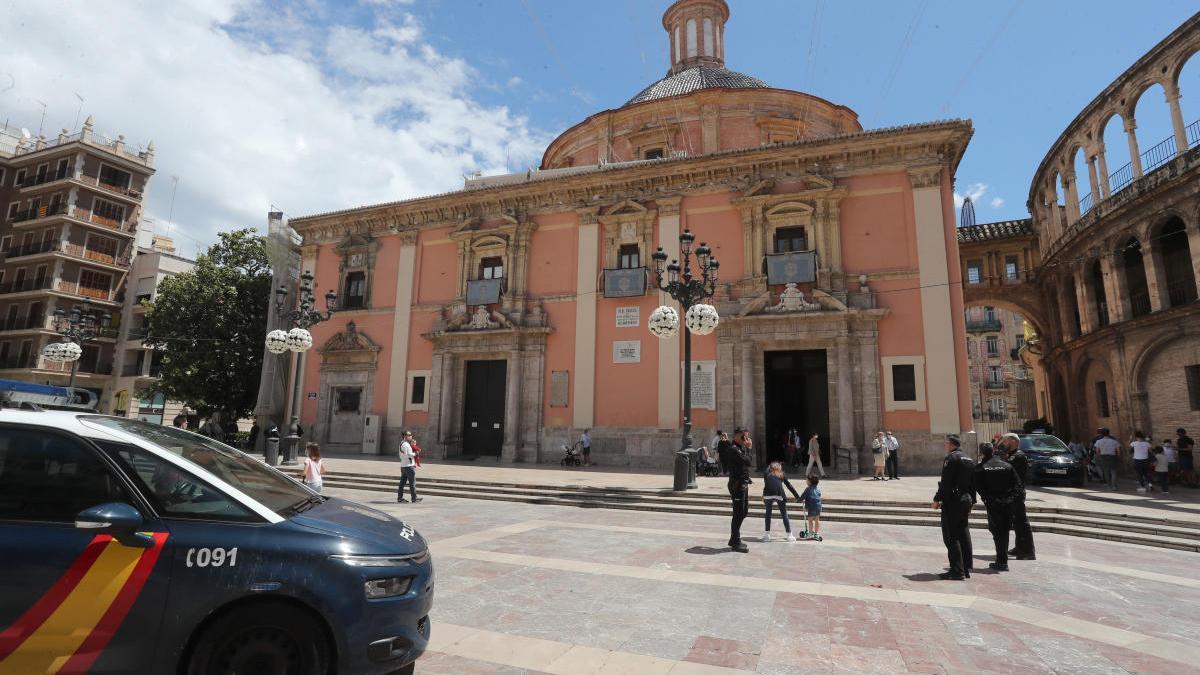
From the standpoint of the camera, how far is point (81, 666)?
2617mm

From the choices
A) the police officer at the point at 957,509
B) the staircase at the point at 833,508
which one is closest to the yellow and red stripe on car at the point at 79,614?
the police officer at the point at 957,509

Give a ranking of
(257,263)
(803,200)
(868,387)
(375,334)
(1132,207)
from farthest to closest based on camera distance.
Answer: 1. (257,263)
2. (375,334)
3. (1132,207)
4. (803,200)
5. (868,387)

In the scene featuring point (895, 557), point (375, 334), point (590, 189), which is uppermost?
point (590, 189)

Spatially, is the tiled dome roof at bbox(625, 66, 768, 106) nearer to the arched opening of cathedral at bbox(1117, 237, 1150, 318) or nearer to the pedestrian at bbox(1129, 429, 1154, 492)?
the arched opening of cathedral at bbox(1117, 237, 1150, 318)

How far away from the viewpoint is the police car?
8.61ft

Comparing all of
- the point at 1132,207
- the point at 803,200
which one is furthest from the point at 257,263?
the point at 1132,207

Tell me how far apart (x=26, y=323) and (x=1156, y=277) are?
56.8 m

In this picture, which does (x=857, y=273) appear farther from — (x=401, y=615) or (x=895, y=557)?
(x=401, y=615)

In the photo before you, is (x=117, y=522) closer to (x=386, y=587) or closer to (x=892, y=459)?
(x=386, y=587)

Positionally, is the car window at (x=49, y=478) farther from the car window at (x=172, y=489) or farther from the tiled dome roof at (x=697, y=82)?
the tiled dome roof at (x=697, y=82)

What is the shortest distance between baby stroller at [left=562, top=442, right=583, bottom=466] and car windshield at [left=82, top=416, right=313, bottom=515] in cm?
1439

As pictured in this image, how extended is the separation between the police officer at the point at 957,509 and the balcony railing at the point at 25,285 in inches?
1910

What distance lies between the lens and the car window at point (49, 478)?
279cm

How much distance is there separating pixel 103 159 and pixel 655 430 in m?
43.1
